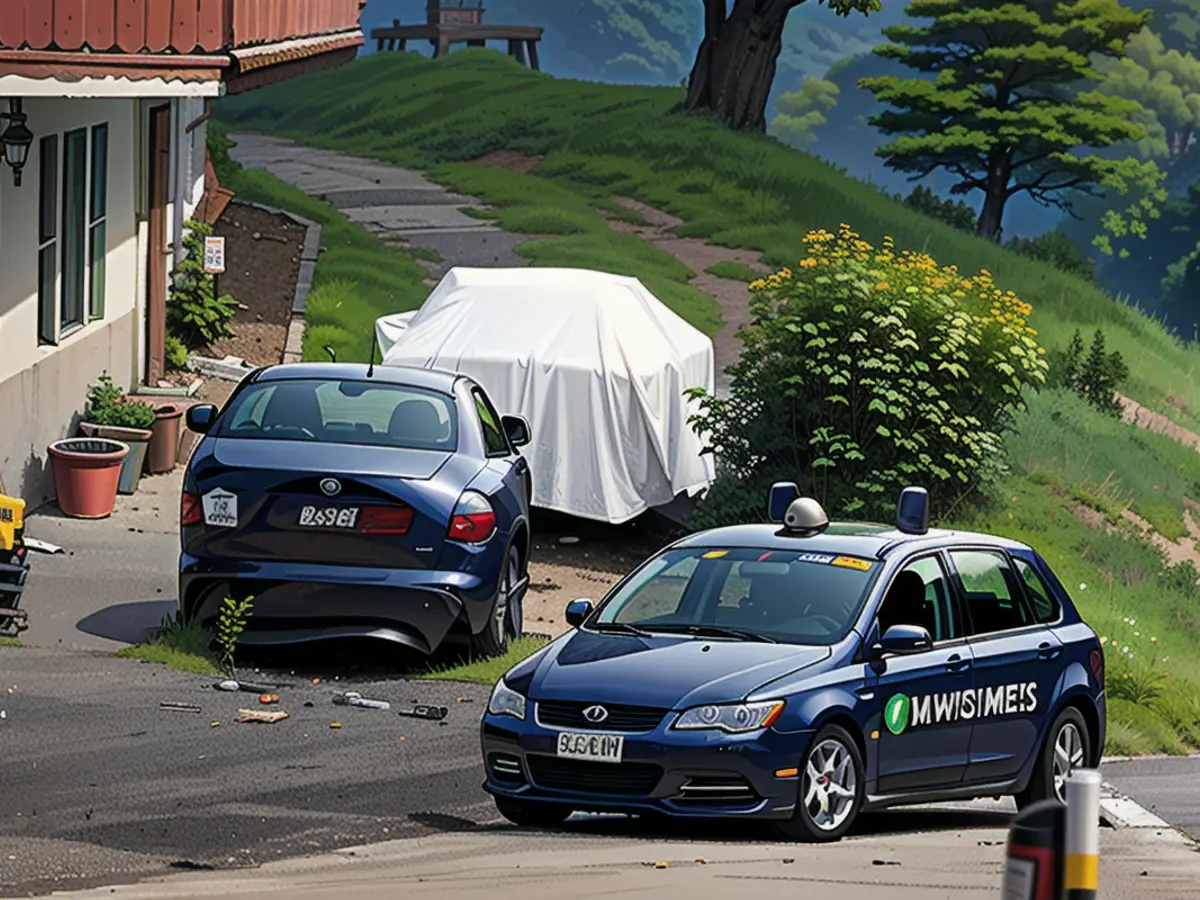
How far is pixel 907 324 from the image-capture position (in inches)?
794

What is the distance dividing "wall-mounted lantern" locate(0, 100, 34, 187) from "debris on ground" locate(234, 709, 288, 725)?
5580mm

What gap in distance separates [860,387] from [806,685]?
11.1 m

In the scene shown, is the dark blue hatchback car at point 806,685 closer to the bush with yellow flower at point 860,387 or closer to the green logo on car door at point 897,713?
the green logo on car door at point 897,713

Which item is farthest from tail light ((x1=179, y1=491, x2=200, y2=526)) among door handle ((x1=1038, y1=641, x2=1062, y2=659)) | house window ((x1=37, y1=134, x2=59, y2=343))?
house window ((x1=37, y1=134, x2=59, y2=343))

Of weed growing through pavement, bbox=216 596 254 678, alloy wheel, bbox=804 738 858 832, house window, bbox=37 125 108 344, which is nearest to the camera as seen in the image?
alloy wheel, bbox=804 738 858 832

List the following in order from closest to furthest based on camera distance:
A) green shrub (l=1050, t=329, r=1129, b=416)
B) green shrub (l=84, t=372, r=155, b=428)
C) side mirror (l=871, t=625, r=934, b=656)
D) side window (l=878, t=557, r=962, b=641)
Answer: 1. side mirror (l=871, t=625, r=934, b=656)
2. side window (l=878, t=557, r=962, b=641)
3. green shrub (l=84, t=372, r=155, b=428)
4. green shrub (l=1050, t=329, r=1129, b=416)

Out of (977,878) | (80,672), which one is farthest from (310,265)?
(977,878)

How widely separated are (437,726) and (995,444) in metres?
10.3

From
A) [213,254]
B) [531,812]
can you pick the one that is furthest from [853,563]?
[213,254]

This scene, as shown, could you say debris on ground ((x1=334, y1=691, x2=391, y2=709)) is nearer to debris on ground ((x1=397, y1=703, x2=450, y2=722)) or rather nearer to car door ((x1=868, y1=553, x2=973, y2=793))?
debris on ground ((x1=397, y1=703, x2=450, y2=722))

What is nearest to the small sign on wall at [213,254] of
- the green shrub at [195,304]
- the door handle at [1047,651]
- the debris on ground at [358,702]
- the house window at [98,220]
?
the green shrub at [195,304]

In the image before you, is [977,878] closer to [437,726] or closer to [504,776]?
[504,776]

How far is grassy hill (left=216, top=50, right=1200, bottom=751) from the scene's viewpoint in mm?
22234

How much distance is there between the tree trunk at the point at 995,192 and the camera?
190ft
